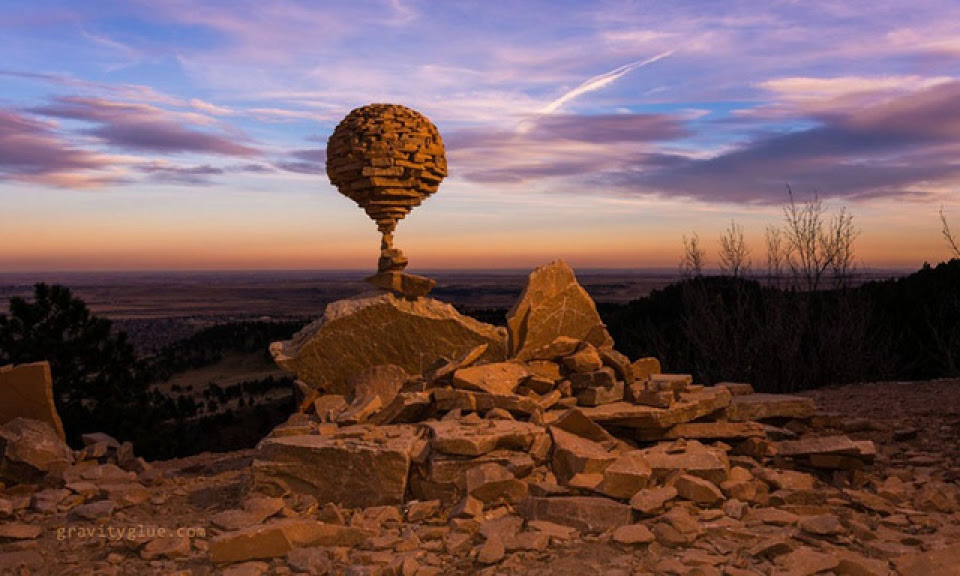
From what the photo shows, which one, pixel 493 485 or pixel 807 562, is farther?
pixel 493 485

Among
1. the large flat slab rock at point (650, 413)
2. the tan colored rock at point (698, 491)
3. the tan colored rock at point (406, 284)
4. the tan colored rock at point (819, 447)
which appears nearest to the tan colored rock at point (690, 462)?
the tan colored rock at point (698, 491)

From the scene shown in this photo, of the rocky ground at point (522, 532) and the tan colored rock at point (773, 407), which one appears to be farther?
the tan colored rock at point (773, 407)

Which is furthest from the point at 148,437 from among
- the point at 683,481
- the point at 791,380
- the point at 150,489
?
the point at 791,380

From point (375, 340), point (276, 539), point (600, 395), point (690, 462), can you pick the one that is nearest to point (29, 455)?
point (375, 340)

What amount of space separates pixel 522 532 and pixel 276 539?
1866mm

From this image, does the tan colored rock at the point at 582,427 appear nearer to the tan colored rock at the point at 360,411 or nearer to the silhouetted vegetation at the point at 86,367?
the tan colored rock at the point at 360,411

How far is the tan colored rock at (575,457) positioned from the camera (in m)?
6.39

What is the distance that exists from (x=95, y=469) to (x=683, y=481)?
6.80 m

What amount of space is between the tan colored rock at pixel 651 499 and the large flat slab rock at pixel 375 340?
181 inches

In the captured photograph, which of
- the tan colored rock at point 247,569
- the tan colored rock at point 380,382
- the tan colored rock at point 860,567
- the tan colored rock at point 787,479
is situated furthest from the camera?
the tan colored rock at point 380,382

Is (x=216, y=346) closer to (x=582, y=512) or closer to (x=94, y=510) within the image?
(x=94, y=510)

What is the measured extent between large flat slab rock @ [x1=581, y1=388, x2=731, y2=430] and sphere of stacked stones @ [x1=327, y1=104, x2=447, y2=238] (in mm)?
4656

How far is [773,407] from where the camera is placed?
8.80 metres

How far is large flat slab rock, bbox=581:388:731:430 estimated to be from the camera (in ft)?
25.3
